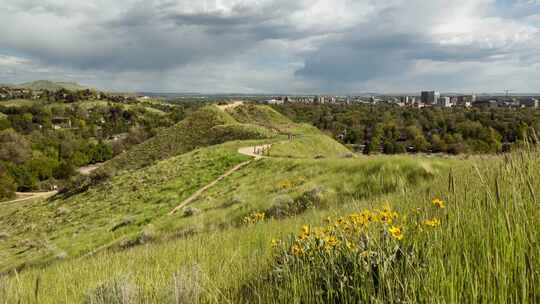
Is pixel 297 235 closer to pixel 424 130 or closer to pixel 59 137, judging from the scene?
pixel 424 130

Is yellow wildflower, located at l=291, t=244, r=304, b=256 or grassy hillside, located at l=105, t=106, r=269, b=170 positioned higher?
yellow wildflower, located at l=291, t=244, r=304, b=256

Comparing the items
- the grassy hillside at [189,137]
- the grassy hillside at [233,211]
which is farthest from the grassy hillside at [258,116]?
the grassy hillside at [233,211]

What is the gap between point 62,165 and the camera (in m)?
86.3

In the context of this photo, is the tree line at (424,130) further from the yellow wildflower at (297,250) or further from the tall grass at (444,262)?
the yellow wildflower at (297,250)

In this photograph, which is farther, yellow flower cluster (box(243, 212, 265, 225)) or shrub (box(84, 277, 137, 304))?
yellow flower cluster (box(243, 212, 265, 225))

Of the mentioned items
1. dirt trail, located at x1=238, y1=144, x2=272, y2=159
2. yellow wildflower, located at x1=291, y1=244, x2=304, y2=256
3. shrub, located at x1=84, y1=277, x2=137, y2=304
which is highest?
yellow wildflower, located at x1=291, y1=244, x2=304, y2=256

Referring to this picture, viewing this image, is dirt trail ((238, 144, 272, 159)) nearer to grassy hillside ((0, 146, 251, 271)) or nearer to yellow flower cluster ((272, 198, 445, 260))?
grassy hillside ((0, 146, 251, 271))

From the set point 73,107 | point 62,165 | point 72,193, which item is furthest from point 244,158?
point 73,107

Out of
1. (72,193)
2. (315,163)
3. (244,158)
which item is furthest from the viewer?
(72,193)

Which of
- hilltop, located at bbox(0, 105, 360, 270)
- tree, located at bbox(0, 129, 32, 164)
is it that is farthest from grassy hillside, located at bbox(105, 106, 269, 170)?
tree, located at bbox(0, 129, 32, 164)

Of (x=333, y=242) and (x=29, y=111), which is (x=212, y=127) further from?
(x=29, y=111)

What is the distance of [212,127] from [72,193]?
71.5ft

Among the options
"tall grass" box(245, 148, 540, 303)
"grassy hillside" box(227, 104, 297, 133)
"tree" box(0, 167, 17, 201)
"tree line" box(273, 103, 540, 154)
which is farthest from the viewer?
"tree line" box(273, 103, 540, 154)

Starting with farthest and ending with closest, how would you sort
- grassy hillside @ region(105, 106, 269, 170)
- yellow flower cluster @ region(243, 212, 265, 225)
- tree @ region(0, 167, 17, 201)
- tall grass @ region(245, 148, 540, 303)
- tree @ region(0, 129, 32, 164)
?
tree @ region(0, 129, 32, 164), tree @ region(0, 167, 17, 201), grassy hillside @ region(105, 106, 269, 170), yellow flower cluster @ region(243, 212, 265, 225), tall grass @ region(245, 148, 540, 303)
